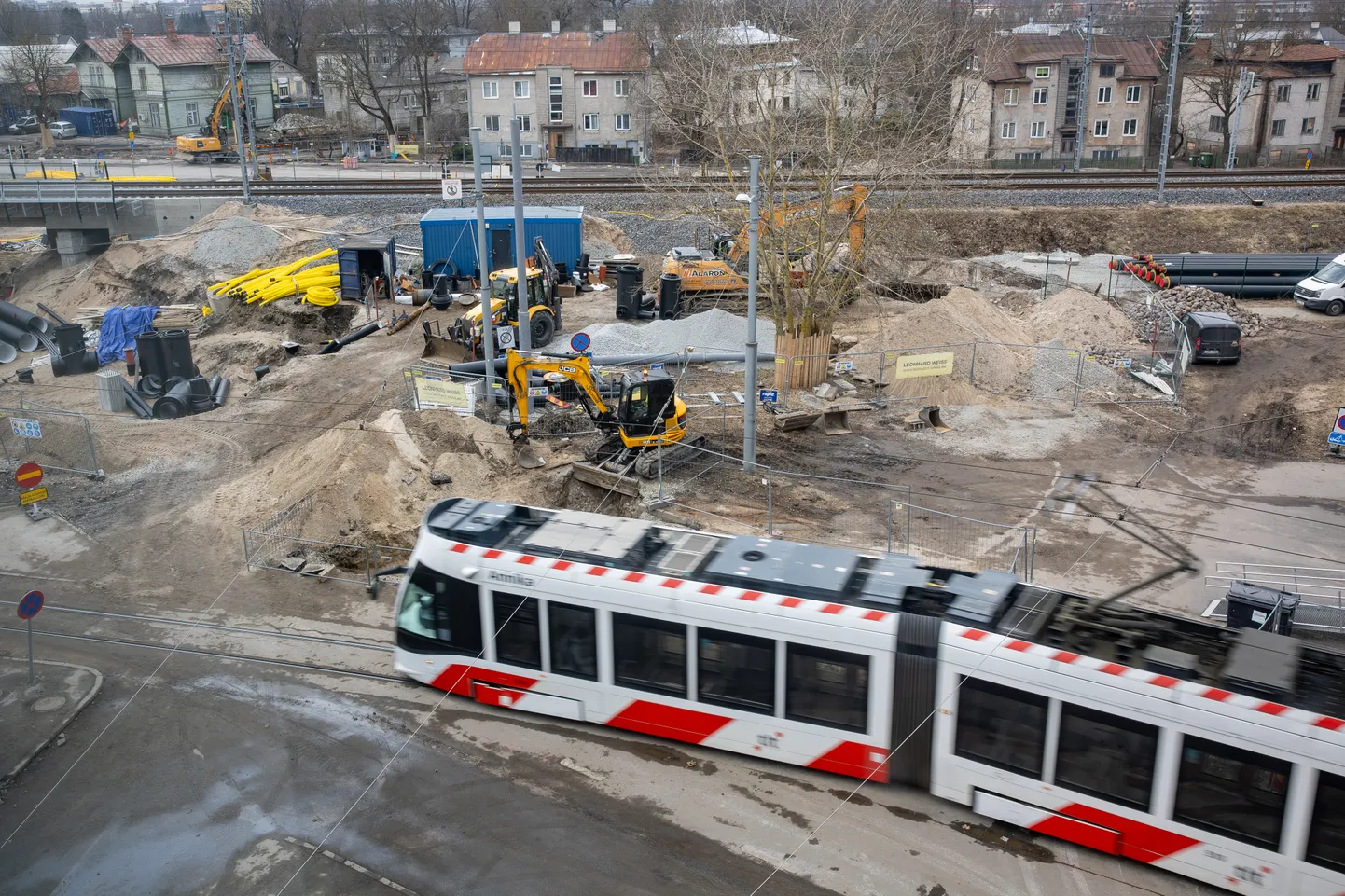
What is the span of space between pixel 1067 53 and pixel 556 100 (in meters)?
30.8

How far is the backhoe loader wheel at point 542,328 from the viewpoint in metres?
28.5

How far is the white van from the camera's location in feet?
108

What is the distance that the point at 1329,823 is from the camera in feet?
29.0

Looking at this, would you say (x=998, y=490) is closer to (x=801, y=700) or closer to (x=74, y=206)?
(x=801, y=700)

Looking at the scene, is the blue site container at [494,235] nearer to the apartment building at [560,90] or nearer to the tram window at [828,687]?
the tram window at [828,687]

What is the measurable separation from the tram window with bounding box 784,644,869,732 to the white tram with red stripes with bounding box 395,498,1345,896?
0.08ft

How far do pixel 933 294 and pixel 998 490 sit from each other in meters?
16.2

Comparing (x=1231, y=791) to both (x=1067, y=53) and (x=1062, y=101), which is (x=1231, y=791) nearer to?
(x=1067, y=53)

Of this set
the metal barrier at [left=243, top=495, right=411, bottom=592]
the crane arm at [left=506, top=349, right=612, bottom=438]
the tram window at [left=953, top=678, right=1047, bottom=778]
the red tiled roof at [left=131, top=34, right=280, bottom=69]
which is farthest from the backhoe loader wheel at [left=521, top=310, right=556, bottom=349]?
the red tiled roof at [left=131, top=34, right=280, bottom=69]

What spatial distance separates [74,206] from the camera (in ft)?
141

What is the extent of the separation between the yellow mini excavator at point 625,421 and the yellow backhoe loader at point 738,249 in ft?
22.4

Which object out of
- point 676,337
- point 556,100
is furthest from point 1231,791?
point 556,100

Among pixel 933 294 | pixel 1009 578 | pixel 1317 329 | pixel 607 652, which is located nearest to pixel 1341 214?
pixel 1317 329

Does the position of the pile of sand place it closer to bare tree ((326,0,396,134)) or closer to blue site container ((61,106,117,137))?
bare tree ((326,0,396,134))
